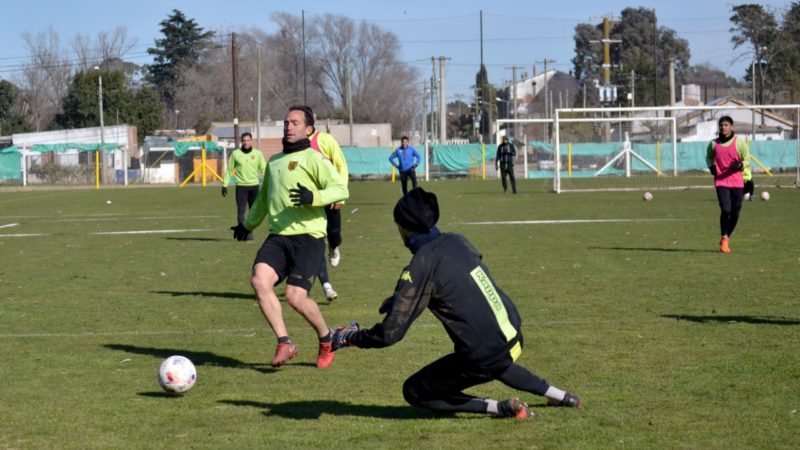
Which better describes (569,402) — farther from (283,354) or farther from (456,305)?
(283,354)

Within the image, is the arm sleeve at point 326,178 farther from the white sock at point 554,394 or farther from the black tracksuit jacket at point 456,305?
the white sock at point 554,394

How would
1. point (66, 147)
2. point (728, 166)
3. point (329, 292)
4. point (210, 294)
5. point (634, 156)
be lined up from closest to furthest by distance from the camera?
point (329, 292) → point (210, 294) → point (728, 166) → point (634, 156) → point (66, 147)

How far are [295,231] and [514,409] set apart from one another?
2.66m

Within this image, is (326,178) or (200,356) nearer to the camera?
(326,178)

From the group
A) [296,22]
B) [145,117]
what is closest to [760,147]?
[145,117]

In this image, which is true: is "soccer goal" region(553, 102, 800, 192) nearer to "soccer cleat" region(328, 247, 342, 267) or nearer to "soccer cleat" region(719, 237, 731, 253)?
"soccer cleat" region(719, 237, 731, 253)

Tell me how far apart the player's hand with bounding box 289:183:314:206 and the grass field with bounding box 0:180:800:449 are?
1.25 m

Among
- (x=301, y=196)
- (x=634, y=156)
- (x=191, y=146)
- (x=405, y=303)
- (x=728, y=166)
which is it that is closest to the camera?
(x=405, y=303)

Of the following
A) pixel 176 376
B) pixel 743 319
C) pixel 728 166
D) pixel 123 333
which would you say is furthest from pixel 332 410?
pixel 728 166

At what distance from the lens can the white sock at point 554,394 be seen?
22.1 feet

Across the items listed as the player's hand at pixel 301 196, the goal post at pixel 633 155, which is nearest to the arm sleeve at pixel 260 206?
the player's hand at pixel 301 196

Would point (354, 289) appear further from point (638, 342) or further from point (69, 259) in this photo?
point (69, 259)

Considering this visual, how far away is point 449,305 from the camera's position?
241 inches

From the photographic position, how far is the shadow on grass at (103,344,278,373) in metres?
8.47
